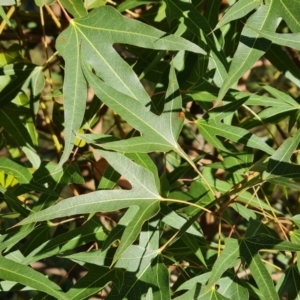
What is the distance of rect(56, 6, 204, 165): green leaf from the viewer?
1.01m

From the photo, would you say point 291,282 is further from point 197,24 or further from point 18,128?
point 18,128

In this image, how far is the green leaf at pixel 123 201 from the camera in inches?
36.5

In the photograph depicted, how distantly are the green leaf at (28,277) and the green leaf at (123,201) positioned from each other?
12 centimetres

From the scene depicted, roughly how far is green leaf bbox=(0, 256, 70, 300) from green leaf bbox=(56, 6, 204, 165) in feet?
0.68

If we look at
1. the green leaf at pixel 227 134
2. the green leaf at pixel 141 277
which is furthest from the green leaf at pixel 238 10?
the green leaf at pixel 141 277

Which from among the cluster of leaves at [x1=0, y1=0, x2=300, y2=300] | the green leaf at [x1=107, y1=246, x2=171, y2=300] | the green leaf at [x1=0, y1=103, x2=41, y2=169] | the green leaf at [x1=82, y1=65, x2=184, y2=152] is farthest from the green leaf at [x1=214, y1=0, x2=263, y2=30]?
the green leaf at [x1=0, y1=103, x2=41, y2=169]

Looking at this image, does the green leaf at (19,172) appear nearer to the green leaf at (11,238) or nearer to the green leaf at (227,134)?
the green leaf at (11,238)

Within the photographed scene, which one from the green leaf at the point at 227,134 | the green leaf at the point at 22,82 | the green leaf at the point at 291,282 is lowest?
the green leaf at the point at 291,282

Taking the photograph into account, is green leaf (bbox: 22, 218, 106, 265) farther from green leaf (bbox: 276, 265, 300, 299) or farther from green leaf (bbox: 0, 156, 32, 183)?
green leaf (bbox: 276, 265, 300, 299)

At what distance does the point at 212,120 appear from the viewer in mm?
1186

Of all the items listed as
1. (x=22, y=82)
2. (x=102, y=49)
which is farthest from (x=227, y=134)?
(x=22, y=82)

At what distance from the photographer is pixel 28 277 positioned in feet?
3.31

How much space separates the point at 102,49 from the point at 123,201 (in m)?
0.24

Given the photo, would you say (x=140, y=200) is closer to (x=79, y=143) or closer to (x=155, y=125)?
(x=155, y=125)
